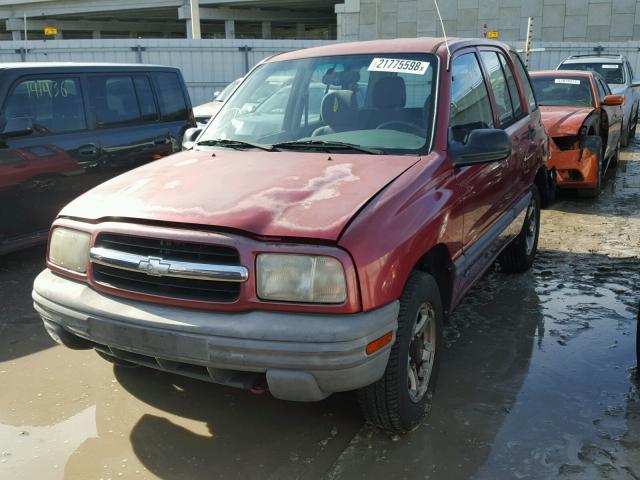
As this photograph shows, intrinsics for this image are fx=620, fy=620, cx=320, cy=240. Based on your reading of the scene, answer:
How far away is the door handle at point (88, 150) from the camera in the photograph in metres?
5.76

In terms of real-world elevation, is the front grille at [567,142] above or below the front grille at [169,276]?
below

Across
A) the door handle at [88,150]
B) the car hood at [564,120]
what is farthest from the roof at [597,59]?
the door handle at [88,150]

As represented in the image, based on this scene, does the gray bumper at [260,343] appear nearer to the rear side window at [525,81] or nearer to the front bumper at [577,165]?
the rear side window at [525,81]

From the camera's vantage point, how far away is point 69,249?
299 cm

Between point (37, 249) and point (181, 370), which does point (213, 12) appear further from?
point (181, 370)

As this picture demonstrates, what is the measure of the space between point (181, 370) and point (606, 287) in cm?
376

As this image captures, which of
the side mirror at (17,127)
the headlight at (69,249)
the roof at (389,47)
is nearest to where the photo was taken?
the headlight at (69,249)

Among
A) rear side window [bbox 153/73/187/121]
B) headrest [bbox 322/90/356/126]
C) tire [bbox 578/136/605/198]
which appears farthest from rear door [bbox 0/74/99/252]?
tire [bbox 578/136/605/198]

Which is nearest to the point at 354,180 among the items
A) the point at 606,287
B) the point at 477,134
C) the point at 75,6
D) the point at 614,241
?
the point at 477,134

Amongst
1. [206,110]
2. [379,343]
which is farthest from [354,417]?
[206,110]

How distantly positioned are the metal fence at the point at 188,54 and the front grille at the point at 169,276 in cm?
1801

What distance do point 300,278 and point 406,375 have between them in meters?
0.74

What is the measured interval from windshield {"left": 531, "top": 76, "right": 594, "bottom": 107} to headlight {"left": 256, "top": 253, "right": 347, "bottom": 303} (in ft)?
25.3

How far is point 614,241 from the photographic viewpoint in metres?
6.38
